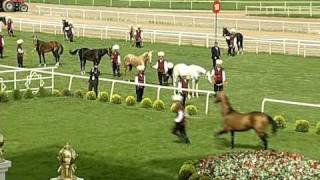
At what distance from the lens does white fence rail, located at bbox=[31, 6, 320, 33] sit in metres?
41.0

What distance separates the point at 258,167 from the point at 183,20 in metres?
34.0

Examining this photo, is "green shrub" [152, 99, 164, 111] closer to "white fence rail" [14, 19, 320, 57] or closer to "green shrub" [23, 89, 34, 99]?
"green shrub" [23, 89, 34, 99]

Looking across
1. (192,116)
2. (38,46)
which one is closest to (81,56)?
(38,46)

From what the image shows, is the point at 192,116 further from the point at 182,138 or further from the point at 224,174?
the point at 224,174

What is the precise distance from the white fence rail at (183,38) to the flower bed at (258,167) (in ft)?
67.0

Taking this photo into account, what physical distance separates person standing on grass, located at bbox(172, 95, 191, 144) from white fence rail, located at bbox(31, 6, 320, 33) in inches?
1008

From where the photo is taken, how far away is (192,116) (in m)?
19.4

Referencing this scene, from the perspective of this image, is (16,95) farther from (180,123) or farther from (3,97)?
(180,123)

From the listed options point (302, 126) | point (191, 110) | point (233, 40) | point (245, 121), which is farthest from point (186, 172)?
point (233, 40)

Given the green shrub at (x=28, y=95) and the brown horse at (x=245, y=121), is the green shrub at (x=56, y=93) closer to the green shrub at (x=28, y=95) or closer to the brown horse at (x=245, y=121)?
the green shrub at (x=28, y=95)

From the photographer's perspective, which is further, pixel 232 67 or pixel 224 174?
pixel 232 67

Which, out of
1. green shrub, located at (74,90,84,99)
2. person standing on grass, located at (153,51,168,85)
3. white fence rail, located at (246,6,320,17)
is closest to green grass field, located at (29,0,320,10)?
white fence rail, located at (246,6,320,17)

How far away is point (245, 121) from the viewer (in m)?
14.4

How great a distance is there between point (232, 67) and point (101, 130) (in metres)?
13.8
